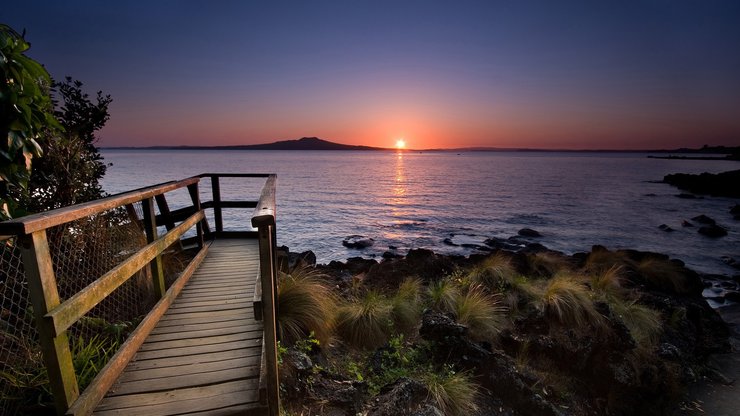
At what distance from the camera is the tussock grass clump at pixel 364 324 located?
20.9 ft

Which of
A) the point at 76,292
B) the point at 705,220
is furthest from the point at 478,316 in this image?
the point at 705,220

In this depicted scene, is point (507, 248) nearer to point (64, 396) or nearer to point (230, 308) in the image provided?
point (230, 308)

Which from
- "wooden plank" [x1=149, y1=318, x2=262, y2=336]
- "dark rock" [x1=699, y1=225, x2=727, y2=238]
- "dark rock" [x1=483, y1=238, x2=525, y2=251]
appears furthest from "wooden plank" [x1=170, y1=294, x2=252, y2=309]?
"dark rock" [x1=699, y1=225, x2=727, y2=238]

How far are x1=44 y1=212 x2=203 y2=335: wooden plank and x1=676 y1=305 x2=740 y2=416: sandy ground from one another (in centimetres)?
871

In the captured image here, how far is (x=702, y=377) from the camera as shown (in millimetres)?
7488

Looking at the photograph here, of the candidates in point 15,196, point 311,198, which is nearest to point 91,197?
point 15,196

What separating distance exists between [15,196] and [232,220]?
23615 millimetres

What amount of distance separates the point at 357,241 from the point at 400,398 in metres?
17.3

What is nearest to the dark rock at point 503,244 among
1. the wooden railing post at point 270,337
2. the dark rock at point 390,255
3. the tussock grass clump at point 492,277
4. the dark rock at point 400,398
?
the dark rock at point 390,255

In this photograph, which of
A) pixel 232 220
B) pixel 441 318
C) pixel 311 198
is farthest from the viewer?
pixel 311 198

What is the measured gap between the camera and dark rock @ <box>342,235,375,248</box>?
2098 cm

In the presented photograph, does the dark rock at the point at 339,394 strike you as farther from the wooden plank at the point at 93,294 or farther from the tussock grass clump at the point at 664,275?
the tussock grass clump at the point at 664,275

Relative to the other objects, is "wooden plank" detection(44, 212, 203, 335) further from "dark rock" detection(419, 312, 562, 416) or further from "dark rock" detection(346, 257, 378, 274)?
"dark rock" detection(346, 257, 378, 274)

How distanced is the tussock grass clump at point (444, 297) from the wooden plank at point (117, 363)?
4.76 meters
